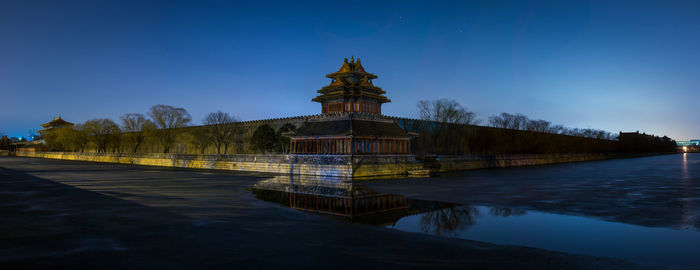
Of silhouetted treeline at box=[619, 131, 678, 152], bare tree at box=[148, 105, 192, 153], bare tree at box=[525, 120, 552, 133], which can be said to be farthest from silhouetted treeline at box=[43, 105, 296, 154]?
silhouetted treeline at box=[619, 131, 678, 152]

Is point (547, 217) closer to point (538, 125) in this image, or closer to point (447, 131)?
point (447, 131)

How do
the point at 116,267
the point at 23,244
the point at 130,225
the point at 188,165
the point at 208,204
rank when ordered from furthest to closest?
the point at 188,165
the point at 208,204
the point at 130,225
the point at 23,244
the point at 116,267

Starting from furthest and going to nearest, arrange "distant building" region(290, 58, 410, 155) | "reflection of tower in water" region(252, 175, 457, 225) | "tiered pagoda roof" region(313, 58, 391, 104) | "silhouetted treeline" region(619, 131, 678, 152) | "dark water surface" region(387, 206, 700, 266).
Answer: "silhouetted treeline" region(619, 131, 678, 152), "tiered pagoda roof" region(313, 58, 391, 104), "distant building" region(290, 58, 410, 155), "reflection of tower in water" region(252, 175, 457, 225), "dark water surface" region(387, 206, 700, 266)

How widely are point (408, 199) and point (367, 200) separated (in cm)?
181

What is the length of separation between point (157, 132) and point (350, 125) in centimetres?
4681

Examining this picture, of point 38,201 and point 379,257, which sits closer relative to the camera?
point 379,257

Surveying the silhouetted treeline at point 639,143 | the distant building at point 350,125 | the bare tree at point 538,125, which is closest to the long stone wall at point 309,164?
the distant building at point 350,125

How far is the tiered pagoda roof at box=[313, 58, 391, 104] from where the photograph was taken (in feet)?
139

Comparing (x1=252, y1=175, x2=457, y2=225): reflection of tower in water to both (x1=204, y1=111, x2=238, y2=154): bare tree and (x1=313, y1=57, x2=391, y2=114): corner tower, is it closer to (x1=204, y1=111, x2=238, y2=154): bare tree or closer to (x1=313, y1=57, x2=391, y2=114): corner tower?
(x1=313, y1=57, x2=391, y2=114): corner tower

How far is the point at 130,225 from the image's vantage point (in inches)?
384

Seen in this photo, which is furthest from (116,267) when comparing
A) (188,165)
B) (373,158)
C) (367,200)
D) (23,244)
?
(188,165)

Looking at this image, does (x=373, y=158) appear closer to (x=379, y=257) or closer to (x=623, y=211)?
(x=623, y=211)

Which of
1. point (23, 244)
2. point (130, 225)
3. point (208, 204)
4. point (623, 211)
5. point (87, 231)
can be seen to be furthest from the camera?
point (208, 204)

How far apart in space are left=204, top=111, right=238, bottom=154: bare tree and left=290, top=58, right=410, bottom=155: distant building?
984 inches
